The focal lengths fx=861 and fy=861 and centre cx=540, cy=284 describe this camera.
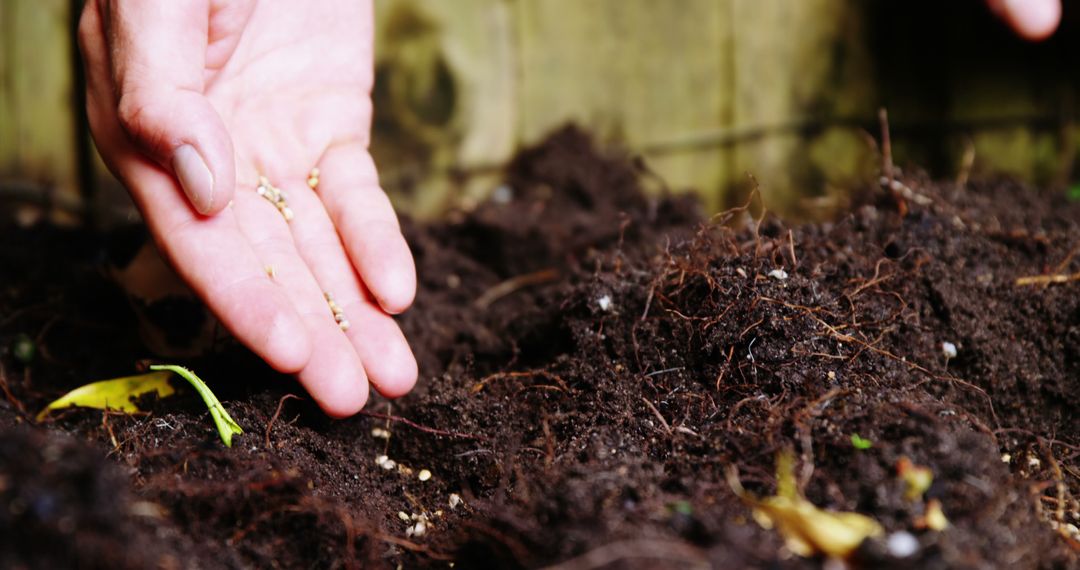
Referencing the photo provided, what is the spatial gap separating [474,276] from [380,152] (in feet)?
1.61

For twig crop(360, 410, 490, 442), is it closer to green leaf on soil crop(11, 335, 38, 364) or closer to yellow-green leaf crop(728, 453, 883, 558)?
yellow-green leaf crop(728, 453, 883, 558)

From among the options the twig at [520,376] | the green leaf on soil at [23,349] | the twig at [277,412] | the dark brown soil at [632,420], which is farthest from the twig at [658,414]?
the green leaf on soil at [23,349]

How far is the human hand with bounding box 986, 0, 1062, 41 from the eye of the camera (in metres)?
1.77

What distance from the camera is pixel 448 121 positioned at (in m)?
2.11

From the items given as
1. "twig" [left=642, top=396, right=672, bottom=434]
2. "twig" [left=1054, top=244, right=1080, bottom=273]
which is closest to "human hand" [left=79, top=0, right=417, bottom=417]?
"twig" [left=642, top=396, right=672, bottom=434]

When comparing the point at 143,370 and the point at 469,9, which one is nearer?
the point at 143,370

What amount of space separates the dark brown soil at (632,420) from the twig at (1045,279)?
1 cm

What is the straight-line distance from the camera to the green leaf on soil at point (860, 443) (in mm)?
854

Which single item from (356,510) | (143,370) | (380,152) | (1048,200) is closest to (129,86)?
(143,370)

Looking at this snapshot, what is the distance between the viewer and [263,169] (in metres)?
1.31

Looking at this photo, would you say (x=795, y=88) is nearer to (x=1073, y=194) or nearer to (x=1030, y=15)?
(x=1030, y=15)

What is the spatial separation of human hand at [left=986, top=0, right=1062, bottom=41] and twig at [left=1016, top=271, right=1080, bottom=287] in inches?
31.2

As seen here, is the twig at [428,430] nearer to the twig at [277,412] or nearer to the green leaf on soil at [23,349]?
the twig at [277,412]

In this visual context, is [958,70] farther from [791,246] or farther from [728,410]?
[728,410]
